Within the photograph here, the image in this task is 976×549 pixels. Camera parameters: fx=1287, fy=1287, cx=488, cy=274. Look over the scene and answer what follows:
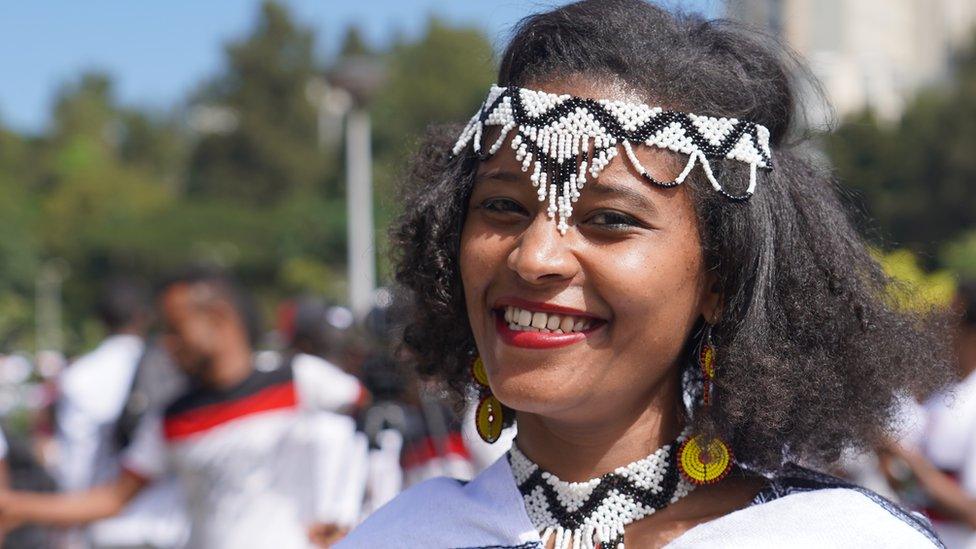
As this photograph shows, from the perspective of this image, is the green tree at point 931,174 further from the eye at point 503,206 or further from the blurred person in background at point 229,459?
the eye at point 503,206

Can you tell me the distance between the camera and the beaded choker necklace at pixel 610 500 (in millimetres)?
2312

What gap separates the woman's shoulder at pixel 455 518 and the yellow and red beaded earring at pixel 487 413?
8 centimetres

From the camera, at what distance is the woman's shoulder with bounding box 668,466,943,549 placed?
2.14m

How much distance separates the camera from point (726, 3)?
101 inches

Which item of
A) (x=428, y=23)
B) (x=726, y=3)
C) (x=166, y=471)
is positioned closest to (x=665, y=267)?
(x=726, y=3)

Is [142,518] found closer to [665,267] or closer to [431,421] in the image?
[431,421]

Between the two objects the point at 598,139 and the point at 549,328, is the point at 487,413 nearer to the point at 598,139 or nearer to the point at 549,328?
the point at 549,328

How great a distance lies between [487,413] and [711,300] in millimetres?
534

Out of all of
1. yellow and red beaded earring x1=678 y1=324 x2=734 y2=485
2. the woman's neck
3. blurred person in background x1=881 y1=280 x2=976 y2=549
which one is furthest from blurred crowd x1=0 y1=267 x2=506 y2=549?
yellow and red beaded earring x1=678 y1=324 x2=734 y2=485

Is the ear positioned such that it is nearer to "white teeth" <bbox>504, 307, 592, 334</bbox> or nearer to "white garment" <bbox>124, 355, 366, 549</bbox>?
"white teeth" <bbox>504, 307, 592, 334</bbox>

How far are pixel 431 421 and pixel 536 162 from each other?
3847mm

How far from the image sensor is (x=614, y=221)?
A: 219 cm

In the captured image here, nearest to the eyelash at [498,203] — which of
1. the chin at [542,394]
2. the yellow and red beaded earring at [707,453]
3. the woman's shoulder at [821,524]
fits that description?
the chin at [542,394]

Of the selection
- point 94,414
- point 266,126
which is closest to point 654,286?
point 94,414
